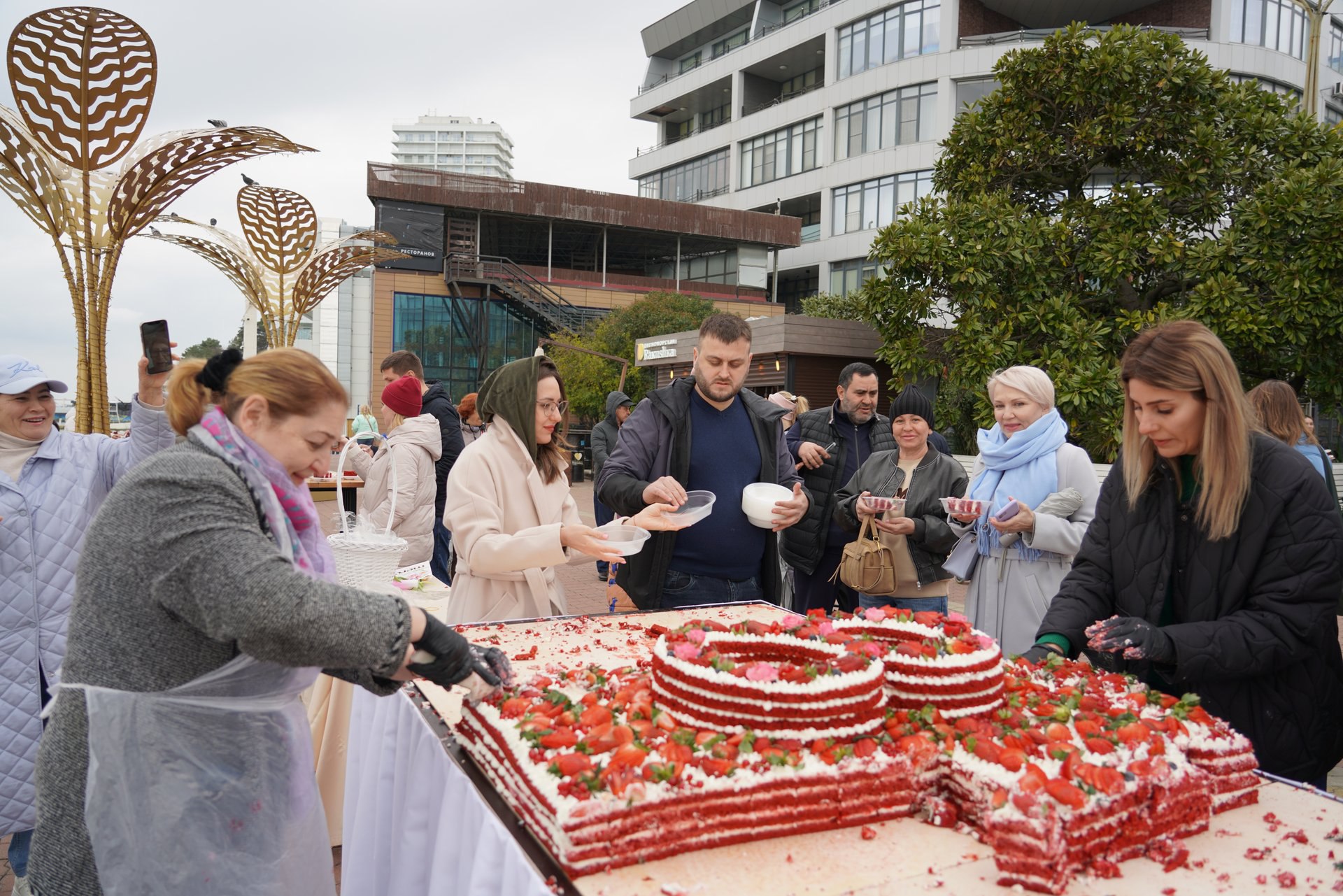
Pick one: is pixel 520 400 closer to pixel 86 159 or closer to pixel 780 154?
pixel 86 159

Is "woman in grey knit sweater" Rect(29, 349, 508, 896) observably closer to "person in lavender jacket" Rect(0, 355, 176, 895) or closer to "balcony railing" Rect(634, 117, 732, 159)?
"person in lavender jacket" Rect(0, 355, 176, 895)

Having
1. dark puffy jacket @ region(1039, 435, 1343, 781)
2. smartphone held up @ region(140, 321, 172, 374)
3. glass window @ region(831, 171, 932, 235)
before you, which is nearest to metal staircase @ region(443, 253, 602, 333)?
glass window @ region(831, 171, 932, 235)

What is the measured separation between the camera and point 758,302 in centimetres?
4166

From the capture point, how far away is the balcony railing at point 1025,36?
28.8 meters

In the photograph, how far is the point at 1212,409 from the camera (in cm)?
224

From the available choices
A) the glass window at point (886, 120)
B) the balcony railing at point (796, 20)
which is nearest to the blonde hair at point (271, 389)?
the glass window at point (886, 120)

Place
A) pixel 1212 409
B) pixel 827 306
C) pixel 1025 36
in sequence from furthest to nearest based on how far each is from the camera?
pixel 827 306, pixel 1025 36, pixel 1212 409

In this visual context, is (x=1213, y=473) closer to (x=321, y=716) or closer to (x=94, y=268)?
(x=321, y=716)

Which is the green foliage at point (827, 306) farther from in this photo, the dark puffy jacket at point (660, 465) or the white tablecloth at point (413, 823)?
the white tablecloth at point (413, 823)

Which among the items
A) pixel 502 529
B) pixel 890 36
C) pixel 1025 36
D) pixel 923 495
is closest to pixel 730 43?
pixel 890 36

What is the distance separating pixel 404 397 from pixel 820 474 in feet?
9.72

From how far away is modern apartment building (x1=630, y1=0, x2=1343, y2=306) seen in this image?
2984 cm

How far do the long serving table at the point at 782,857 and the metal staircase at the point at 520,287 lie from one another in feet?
116

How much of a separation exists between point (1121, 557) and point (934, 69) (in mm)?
34020
